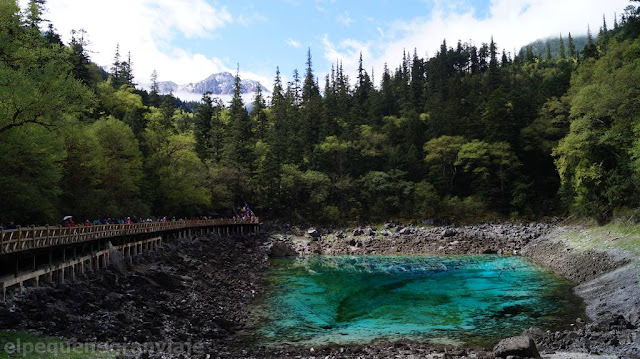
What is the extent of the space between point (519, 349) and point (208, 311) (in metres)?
15.5

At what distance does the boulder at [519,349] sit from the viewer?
13266 millimetres

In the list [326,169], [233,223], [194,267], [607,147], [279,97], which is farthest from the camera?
[279,97]

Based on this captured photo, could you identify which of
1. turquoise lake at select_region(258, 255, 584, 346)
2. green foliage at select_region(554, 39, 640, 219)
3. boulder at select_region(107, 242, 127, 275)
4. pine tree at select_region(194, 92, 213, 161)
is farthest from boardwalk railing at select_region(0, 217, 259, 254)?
pine tree at select_region(194, 92, 213, 161)

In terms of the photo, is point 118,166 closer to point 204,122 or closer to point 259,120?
point 204,122

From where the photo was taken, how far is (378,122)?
90750mm

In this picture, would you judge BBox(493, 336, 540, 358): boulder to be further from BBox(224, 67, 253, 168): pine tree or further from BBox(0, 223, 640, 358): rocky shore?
BBox(224, 67, 253, 168): pine tree

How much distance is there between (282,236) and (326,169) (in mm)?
22607

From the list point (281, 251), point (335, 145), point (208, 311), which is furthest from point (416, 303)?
point (335, 145)

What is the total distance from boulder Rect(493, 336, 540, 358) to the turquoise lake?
9.66 ft

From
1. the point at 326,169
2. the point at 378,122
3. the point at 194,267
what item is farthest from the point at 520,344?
the point at 378,122

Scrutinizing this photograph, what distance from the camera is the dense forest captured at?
2598 cm

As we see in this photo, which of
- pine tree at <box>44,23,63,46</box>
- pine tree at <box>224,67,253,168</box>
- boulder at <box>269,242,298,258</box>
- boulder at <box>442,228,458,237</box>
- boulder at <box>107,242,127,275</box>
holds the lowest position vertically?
boulder at <box>269,242,298,258</box>

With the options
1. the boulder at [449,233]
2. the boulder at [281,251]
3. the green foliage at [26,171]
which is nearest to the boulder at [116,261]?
the green foliage at [26,171]

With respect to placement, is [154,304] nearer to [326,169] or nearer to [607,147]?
[607,147]
